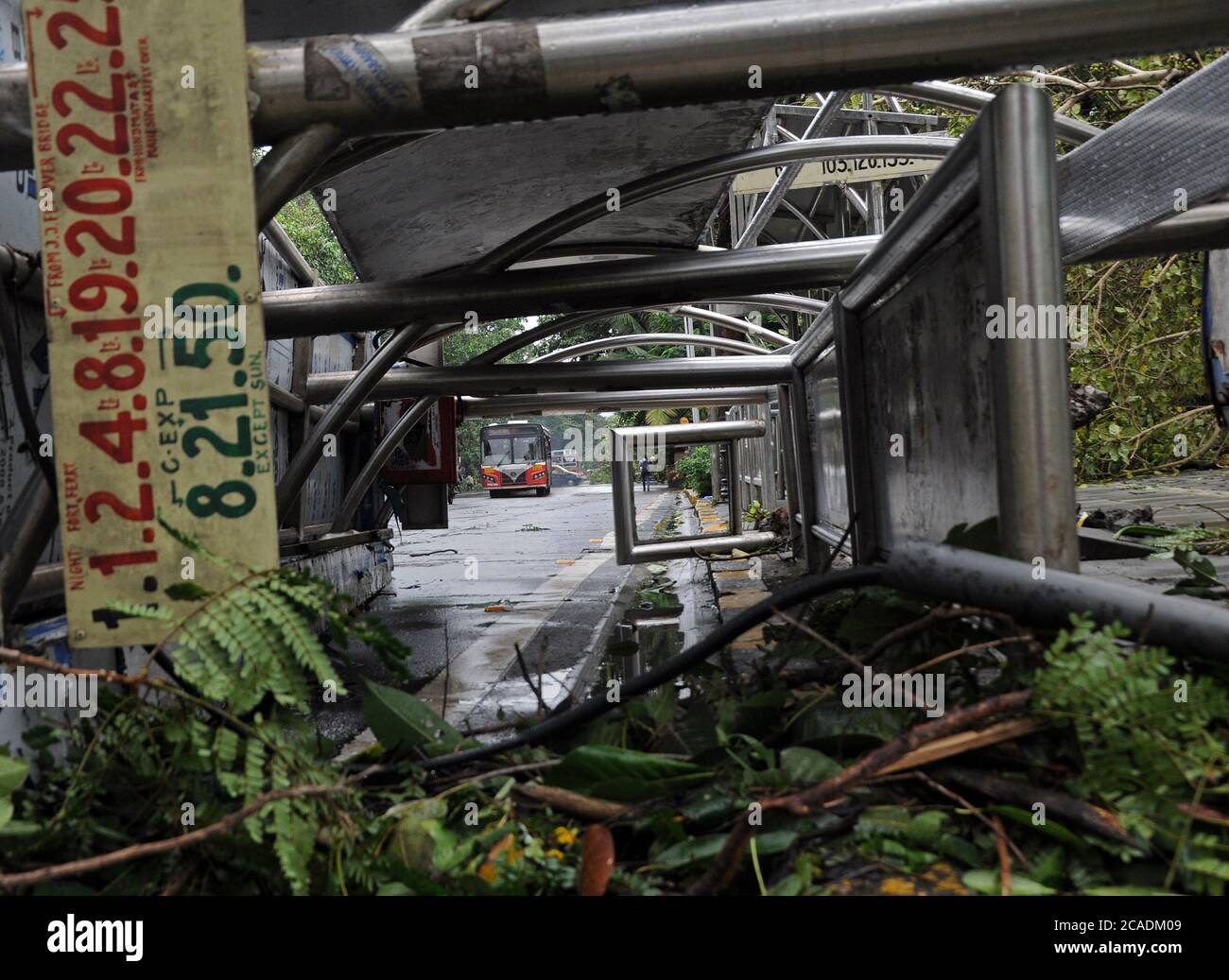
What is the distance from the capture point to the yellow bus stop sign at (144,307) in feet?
5.74

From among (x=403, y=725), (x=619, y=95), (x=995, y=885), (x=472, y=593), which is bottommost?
(x=472, y=593)

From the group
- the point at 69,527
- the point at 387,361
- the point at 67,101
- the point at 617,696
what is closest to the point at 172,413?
the point at 69,527

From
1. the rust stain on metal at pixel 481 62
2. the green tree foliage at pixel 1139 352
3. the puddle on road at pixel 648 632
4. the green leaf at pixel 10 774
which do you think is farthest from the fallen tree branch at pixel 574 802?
the green tree foliage at pixel 1139 352

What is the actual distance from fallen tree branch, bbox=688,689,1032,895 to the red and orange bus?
36.9m

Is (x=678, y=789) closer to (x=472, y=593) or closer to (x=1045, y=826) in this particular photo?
(x=1045, y=826)

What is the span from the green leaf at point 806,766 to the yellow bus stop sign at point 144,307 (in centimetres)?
94

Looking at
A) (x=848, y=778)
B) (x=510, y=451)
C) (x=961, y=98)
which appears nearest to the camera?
(x=848, y=778)

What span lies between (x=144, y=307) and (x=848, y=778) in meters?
1.37

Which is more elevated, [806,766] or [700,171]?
[700,171]

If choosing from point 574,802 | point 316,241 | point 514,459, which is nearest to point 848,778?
point 574,802

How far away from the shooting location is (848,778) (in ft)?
4.70

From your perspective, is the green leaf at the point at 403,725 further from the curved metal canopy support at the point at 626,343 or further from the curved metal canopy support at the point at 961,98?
the curved metal canopy support at the point at 626,343

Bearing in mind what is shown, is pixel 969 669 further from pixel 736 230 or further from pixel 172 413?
pixel 736 230

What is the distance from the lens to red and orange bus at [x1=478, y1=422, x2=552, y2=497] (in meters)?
38.3
